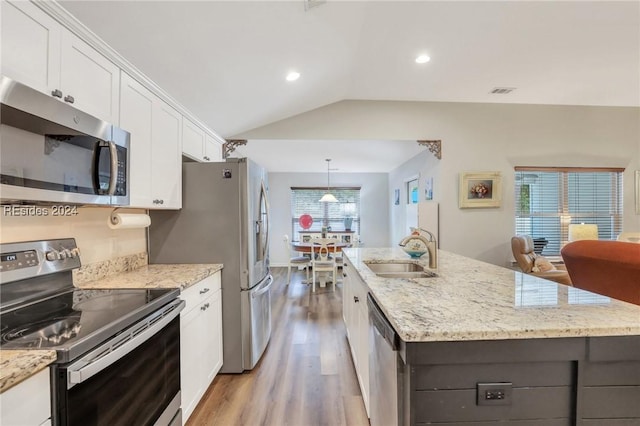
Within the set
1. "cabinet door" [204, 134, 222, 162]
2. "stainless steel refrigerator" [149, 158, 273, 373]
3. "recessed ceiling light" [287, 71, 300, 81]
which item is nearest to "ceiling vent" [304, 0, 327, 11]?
"recessed ceiling light" [287, 71, 300, 81]

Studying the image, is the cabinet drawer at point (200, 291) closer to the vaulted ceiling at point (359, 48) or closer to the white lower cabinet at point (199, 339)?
the white lower cabinet at point (199, 339)

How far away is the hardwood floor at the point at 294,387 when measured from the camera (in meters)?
1.87

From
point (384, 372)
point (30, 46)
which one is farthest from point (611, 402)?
point (30, 46)

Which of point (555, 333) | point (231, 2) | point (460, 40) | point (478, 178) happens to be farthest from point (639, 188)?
point (231, 2)

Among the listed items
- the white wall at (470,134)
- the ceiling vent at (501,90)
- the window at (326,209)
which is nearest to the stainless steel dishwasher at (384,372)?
the white wall at (470,134)

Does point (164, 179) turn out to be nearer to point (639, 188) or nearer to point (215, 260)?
point (215, 260)

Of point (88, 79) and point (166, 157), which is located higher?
point (88, 79)

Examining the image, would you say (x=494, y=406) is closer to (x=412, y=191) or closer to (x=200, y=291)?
(x=200, y=291)

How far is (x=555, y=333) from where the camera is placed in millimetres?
938

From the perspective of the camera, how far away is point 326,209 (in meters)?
7.36

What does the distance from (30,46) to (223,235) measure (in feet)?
5.00

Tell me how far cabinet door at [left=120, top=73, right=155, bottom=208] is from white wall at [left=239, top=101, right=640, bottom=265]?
7.34 feet

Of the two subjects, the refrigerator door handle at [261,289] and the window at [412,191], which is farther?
the window at [412,191]

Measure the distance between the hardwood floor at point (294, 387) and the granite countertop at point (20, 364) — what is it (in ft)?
4.30
